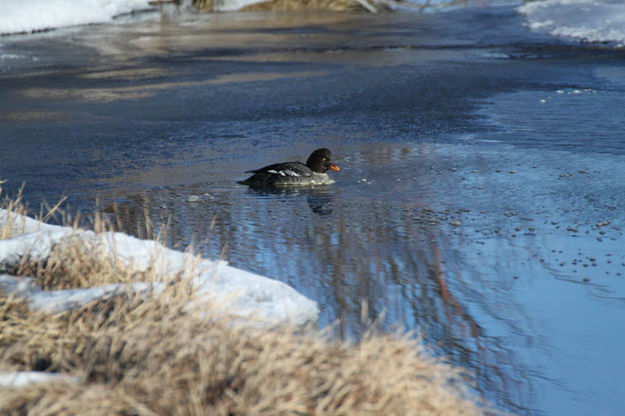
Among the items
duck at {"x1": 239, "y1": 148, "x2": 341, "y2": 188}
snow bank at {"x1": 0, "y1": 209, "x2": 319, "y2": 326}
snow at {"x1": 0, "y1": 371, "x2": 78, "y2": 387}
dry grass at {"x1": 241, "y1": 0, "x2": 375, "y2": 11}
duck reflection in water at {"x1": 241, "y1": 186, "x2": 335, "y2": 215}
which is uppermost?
snow at {"x1": 0, "y1": 371, "x2": 78, "y2": 387}

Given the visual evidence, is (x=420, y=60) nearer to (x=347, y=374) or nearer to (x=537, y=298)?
(x=537, y=298)

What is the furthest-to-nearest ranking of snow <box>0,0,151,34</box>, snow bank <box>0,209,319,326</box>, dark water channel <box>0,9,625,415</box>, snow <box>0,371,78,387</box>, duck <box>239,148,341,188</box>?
snow <box>0,0,151,34</box>, duck <box>239,148,341,188</box>, dark water channel <box>0,9,625,415</box>, snow bank <box>0,209,319,326</box>, snow <box>0,371,78,387</box>

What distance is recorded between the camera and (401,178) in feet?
26.1

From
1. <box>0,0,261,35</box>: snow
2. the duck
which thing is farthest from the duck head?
<box>0,0,261,35</box>: snow

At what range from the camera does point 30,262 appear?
4461 mm

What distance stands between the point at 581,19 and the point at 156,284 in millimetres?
21604

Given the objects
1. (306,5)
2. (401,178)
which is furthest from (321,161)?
(306,5)

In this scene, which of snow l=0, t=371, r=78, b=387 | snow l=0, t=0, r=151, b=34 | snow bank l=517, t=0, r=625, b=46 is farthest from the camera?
snow l=0, t=0, r=151, b=34

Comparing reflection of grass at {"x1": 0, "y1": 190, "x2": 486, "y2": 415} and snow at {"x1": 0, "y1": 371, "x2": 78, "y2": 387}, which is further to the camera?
snow at {"x1": 0, "y1": 371, "x2": 78, "y2": 387}

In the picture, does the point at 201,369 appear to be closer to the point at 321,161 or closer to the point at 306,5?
the point at 321,161

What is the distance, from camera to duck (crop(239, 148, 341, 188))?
7688mm

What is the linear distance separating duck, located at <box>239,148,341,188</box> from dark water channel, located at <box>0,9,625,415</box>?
15cm

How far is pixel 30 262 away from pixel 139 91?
9776 mm

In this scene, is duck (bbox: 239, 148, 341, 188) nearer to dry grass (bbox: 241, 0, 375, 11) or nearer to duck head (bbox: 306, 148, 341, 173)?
duck head (bbox: 306, 148, 341, 173)
